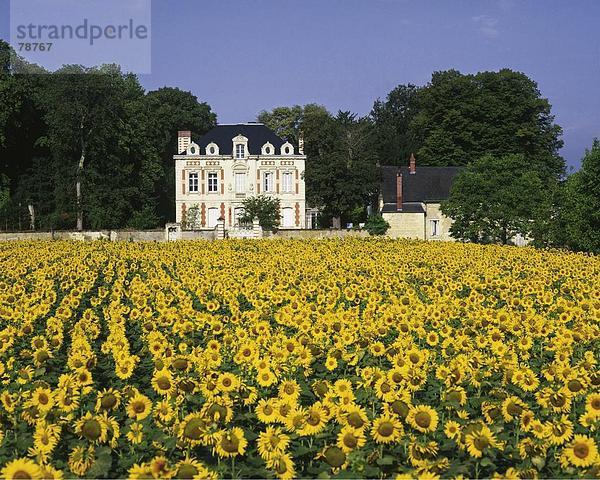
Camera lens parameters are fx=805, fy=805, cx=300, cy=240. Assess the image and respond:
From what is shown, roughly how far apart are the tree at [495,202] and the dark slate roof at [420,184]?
12706 mm

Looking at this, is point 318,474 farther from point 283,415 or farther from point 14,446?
point 14,446

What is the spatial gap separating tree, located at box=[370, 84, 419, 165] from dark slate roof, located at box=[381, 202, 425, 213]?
2531 centimetres

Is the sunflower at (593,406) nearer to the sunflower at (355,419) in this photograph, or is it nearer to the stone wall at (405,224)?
the sunflower at (355,419)

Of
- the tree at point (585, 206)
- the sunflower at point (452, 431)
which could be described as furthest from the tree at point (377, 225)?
the sunflower at point (452, 431)

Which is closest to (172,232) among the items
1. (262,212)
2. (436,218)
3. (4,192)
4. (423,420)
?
(262,212)

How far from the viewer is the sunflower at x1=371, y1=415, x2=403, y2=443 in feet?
18.2

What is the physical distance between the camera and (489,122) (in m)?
75.2

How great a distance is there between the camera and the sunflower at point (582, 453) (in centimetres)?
523

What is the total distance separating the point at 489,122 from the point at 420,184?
665 inches

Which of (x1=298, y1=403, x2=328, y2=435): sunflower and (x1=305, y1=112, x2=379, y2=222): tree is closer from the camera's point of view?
(x1=298, y1=403, x2=328, y2=435): sunflower

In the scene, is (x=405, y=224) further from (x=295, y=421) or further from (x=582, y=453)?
(x=582, y=453)

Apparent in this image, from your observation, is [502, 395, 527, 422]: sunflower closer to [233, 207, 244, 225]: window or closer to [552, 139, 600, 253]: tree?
[552, 139, 600, 253]: tree

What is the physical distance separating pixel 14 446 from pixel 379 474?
2811 mm

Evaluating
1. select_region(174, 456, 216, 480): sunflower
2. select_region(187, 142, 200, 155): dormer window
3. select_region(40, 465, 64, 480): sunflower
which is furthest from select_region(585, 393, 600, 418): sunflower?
select_region(187, 142, 200, 155): dormer window
